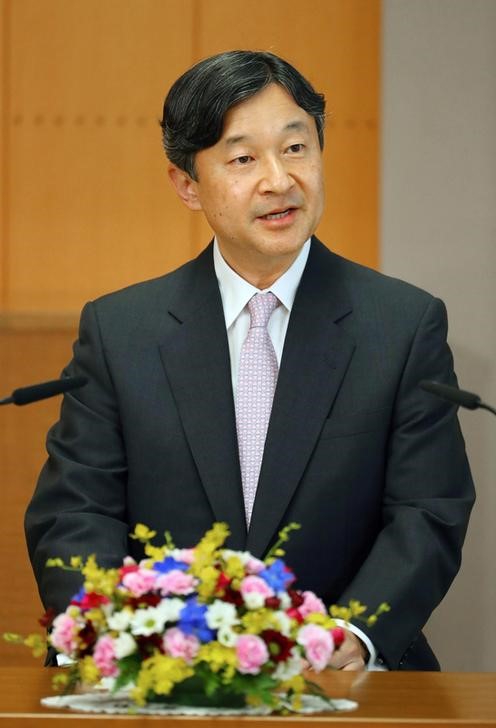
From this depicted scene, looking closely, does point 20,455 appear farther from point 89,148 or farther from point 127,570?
point 127,570

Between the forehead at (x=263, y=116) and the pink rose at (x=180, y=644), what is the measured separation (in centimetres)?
117

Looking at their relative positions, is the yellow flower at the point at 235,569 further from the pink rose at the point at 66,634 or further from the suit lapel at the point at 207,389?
the suit lapel at the point at 207,389

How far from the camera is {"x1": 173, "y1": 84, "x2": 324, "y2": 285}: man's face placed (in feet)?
8.32

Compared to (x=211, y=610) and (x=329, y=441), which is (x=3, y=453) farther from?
(x=211, y=610)

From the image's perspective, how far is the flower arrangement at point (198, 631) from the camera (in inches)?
63.3

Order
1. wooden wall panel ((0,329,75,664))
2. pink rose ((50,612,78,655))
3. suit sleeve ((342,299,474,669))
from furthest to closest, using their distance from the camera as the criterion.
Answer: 1. wooden wall panel ((0,329,75,664))
2. suit sleeve ((342,299,474,669))
3. pink rose ((50,612,78,655))

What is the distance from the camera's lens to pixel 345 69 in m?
4.27

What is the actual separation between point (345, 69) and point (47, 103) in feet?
2.93

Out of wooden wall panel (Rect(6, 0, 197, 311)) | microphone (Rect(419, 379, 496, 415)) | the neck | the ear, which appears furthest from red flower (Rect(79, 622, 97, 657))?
wooden wall panel (Rect(6, 0, 197, 311))

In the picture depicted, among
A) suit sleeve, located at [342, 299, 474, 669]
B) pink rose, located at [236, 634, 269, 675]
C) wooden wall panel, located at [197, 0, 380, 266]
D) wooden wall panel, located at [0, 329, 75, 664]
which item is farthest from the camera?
wooden wall panel, located at [197, 0, 380, 266]

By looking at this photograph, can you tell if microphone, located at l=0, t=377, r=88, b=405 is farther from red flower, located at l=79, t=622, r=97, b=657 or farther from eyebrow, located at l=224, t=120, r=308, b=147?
eyebrow, located at l=224, t=120, r=308, b=147

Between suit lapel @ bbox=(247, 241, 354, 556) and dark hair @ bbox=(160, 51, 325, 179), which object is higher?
dark hair @ bbox=(160, 51, 325, 179)

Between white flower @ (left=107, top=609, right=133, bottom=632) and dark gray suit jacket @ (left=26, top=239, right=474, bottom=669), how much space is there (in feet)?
2.55

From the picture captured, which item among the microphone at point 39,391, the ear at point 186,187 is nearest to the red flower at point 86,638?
the microphone at point 39,391
